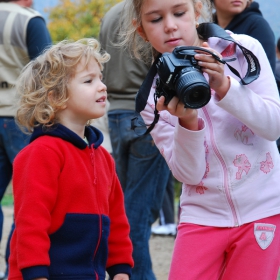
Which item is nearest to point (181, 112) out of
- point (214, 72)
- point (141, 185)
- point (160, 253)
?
point (214, 72)

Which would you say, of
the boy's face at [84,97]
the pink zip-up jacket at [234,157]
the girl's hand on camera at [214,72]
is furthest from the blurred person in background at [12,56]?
the girl's hand on camera at [214,72]

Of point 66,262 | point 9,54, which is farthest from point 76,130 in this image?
point 9,54

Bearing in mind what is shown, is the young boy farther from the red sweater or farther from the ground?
the ground

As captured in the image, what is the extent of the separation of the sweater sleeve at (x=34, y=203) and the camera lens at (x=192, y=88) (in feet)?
2.38

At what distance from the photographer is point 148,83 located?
266 centimetres

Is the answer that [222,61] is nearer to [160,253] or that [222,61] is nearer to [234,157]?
[234,157]

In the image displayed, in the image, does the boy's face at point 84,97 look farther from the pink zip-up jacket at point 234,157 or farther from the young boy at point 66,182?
the pink zip-up jacket at point 234,157

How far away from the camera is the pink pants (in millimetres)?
2531

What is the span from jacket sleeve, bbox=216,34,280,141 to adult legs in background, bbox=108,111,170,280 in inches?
62.8

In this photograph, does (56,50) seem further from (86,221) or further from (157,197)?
(157,197)

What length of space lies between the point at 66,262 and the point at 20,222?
0.25 meters

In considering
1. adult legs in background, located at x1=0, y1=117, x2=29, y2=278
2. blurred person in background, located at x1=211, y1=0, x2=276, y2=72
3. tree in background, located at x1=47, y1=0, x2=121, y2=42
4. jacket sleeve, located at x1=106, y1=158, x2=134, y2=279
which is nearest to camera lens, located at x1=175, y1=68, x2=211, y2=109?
jacket sleeve, located at x1=106, y1=158, x2=134, y2=279

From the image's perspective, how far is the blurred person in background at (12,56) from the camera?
4.38 meters

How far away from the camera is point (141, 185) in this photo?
416cm
